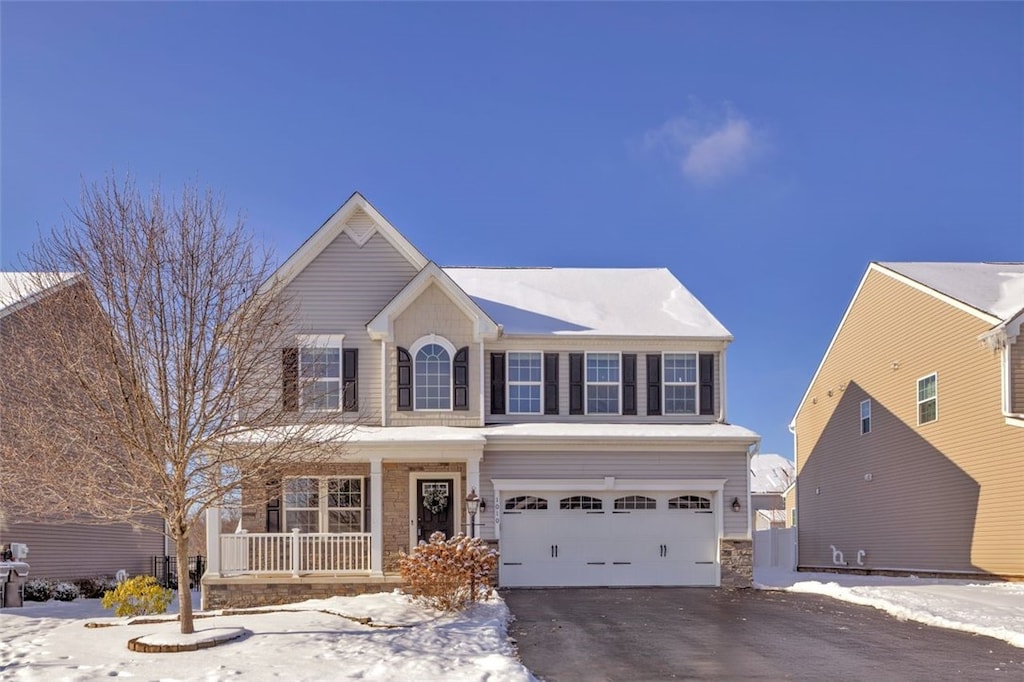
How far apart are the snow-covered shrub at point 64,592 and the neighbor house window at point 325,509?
501cm

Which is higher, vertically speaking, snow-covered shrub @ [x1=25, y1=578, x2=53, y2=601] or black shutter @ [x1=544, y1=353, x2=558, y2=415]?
black shutter @ [x1=544, y1=353, x2=558, y2=415]

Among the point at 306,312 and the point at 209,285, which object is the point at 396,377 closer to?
the point at 306,312

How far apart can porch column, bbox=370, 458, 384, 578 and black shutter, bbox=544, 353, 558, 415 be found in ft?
13.6

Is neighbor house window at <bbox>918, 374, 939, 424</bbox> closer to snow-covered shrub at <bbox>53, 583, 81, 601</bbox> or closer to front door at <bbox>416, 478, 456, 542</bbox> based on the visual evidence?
front door at <bbox>416, 478, 456, 542</bbox>

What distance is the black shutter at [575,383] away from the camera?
2211cm

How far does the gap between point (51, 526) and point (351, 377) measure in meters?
7.57

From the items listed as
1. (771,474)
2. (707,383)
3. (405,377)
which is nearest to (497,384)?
(405,377)

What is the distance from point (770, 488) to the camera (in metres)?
52.2

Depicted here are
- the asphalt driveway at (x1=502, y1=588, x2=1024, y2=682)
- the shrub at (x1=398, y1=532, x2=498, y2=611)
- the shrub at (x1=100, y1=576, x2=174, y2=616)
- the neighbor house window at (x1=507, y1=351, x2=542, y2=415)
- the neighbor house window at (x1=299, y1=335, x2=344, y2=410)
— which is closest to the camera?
the asphalt driveway at (x1=502, y1=588, x2=1024, y2=682)

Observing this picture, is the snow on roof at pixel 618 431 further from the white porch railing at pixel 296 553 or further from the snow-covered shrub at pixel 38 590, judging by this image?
the snow-covered shrub at pixel 38 590

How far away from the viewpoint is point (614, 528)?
21.3 meters

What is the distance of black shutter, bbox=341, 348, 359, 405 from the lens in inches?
Result: 843

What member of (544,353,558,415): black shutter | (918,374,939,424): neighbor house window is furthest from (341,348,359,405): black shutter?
(918,374,939,424): neighbor house window

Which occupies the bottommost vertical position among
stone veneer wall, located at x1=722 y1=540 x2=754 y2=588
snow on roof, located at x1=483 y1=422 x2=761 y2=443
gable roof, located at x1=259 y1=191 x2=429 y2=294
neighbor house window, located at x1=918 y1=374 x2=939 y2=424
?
stone veneer wall, located at x1=722 y1=540 x2=754 y2=588
